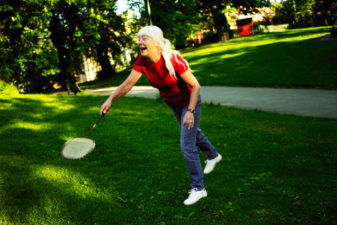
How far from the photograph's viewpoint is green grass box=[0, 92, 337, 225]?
11.0 feet

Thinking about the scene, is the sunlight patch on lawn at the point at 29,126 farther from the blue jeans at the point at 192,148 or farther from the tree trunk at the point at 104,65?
the tree trunk at the point at 104,65

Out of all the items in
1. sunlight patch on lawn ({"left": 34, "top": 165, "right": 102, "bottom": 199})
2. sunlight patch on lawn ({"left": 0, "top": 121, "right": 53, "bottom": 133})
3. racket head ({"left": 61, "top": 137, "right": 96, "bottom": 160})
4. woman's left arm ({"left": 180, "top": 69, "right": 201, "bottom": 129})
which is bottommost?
sunlight patch on lawn ({"left": 34, "top": 165, "right": 102, "bottom": 199})

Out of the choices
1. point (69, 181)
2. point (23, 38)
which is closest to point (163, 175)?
point (69, 181)

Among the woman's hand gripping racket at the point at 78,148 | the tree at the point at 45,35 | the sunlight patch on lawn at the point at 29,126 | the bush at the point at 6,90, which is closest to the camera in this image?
the woman's hand gripping racket at the point at 78,148

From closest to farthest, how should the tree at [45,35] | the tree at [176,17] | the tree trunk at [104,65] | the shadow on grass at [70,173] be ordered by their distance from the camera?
A: the shadow on grass at [70,173]
the tree at [176,17]
the tree at [45,35]
the tree trunk at [104,65]

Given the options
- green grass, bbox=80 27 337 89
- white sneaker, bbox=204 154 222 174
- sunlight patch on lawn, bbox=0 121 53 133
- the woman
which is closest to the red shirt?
the woman

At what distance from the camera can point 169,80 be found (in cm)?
325

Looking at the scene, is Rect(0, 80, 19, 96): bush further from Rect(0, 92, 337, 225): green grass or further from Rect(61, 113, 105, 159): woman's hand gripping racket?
Rect(61, 113, 105, 159): woman's hand gripping racket

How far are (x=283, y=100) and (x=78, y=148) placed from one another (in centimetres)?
842

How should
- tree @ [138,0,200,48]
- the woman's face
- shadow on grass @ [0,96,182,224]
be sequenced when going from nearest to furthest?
the woman's face, shadow on grass @ [0,96,182,224], tree @ [138,0,200,48]

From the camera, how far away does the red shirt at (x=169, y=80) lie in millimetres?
3193

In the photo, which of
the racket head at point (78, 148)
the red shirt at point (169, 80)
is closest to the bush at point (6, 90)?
the racket head at point (78, 148)

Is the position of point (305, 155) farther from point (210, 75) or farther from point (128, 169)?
point (210, 75)

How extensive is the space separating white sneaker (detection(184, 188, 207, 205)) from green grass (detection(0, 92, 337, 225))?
0.08m
